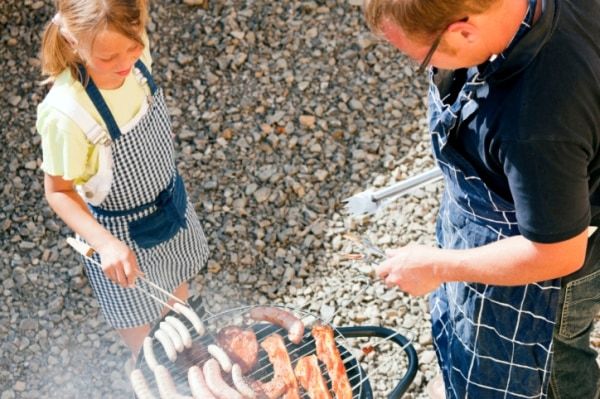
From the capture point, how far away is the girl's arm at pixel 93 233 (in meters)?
2.73

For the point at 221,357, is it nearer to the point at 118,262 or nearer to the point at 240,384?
the point at 240,384

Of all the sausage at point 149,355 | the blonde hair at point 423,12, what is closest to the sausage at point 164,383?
the sausage at point 149,355

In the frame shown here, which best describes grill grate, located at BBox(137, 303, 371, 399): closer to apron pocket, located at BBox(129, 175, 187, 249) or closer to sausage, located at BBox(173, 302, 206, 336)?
sausage, located at BBox(173, 302, 206, 336)

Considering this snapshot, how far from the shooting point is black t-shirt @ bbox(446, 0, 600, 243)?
193cm

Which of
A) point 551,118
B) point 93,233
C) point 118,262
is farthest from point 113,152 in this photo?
point 551,118

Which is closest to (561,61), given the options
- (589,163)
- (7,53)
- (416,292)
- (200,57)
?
(589,163)

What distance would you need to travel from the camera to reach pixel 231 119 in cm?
472

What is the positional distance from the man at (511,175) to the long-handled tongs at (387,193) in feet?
0.61

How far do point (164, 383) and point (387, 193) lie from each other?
103cm

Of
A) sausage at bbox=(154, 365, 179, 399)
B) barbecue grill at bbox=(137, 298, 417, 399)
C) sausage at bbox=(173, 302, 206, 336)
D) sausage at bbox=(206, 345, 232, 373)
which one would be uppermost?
sausage at bbox=(173, 302, 206, 336)

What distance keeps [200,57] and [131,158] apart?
7.21ft

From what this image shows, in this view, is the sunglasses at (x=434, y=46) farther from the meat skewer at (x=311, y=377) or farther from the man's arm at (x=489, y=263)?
the meat skewer at (x=311, y=377)

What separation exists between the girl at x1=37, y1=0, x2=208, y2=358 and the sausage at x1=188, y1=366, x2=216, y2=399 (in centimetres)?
39

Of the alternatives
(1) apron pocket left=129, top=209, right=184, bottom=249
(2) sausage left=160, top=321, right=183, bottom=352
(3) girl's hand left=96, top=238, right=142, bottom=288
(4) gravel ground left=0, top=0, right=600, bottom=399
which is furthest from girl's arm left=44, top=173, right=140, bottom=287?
(4) gravel ground left=0, top=0, right=600, bottom=399
